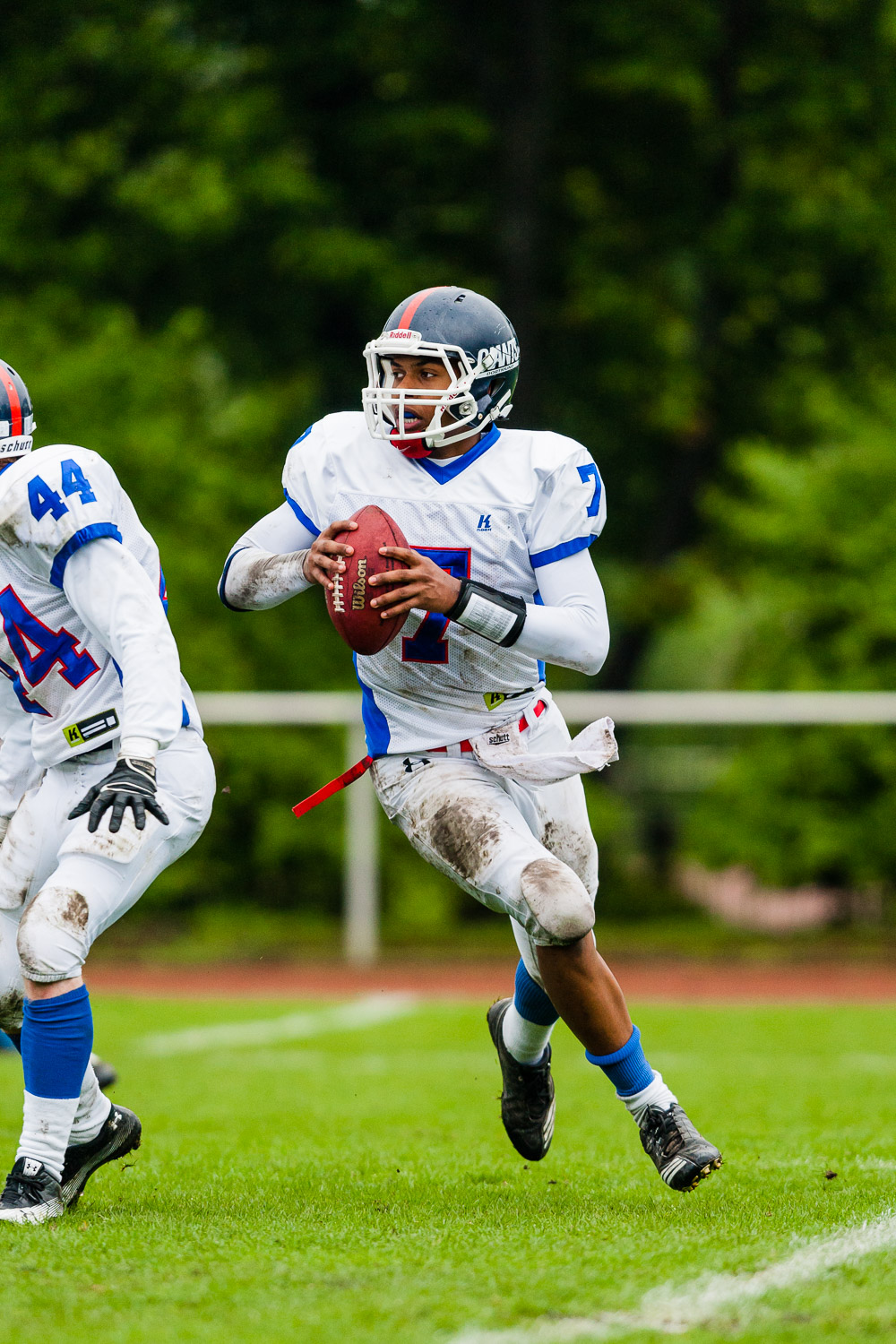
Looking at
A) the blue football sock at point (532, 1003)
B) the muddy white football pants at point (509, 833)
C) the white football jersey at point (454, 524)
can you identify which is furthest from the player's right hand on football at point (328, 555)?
the blue football sock at point (532, 1003)

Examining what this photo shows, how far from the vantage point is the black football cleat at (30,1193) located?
381 cm

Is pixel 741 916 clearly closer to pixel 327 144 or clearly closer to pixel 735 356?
pixel 735 356

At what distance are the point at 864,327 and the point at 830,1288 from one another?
13740 mm

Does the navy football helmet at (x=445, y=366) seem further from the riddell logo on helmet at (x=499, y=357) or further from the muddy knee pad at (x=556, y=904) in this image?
the muddy knee pad at (x=556, y=904)

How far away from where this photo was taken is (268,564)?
14.1 feet

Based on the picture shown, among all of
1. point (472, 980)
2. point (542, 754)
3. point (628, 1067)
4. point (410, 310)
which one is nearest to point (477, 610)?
point (542, 754)

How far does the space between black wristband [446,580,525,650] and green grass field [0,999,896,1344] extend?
51.8 inches

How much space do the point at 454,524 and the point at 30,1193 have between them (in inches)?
71.6

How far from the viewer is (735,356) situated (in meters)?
16.0

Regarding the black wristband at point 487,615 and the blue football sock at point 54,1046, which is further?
the black wristband at point 487,615

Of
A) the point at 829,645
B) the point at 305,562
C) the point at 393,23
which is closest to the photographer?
the point at 305,562

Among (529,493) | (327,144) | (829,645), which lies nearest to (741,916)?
(829,645)

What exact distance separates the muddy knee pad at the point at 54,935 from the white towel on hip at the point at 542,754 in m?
1.07

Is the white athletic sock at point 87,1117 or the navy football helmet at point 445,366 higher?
the navy football helmet at point 445,366
